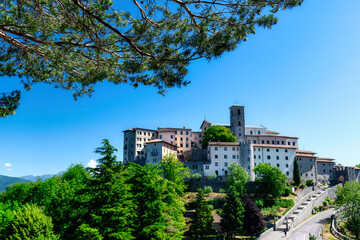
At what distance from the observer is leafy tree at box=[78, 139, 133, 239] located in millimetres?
20094

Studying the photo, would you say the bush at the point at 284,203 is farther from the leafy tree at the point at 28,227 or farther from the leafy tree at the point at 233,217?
the leafy tree at the point at 28,227

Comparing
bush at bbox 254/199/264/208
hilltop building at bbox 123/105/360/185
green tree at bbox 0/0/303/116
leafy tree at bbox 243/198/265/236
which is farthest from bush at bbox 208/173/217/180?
green tree at bbox 0/0/303/116

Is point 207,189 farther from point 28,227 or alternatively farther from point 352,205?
point 28,227

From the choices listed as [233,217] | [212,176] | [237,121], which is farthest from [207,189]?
[237,121]

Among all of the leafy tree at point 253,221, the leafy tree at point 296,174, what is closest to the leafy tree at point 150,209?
the leafy tree at point 253,221

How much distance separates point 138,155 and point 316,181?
4749 cm

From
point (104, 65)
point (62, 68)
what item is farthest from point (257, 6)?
point (62, 68)

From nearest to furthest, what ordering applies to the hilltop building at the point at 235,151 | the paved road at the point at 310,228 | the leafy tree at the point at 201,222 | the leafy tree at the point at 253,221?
the leafy tree at the point at 201,222, the paved road at the point at 310,228, the leafy tree at the point at 253,221, the hilltop building at the point at 235,151

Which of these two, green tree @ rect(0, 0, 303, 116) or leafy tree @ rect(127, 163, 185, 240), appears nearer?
green tree @ rect(0, 0, 303, 116)

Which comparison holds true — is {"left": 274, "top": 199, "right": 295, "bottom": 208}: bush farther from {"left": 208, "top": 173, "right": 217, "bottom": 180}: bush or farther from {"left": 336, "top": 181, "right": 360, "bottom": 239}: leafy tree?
{"left": 208, "top": 173, "right": 217, "bottom": 180}: bush

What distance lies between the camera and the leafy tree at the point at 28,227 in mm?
20406

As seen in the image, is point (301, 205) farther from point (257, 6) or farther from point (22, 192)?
point (257, 6)

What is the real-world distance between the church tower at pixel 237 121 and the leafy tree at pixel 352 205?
32.9m

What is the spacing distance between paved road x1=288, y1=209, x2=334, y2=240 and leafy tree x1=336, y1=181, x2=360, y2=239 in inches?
147
